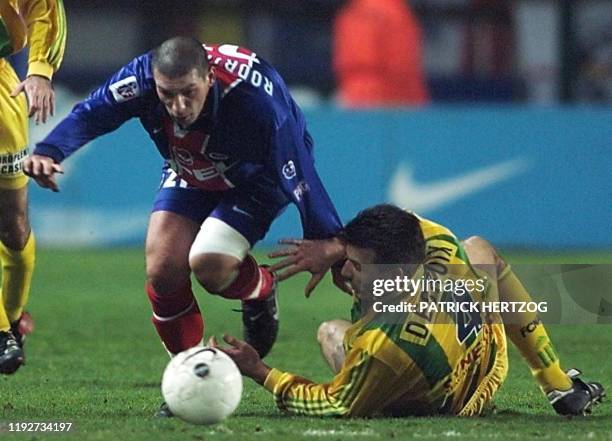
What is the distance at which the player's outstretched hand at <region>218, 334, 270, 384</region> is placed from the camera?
6047 mm

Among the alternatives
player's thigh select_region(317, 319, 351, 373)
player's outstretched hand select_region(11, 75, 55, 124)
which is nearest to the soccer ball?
player's thigh select_region(317, 319, 351, 373)

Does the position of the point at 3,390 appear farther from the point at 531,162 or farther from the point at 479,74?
the point at 479,74

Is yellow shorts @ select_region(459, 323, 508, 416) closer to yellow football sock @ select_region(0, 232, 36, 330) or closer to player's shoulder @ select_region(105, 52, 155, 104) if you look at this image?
player's shoulder @ select_region(105, 52, 155, 104)

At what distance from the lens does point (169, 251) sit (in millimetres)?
6930

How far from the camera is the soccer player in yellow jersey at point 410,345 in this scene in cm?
591

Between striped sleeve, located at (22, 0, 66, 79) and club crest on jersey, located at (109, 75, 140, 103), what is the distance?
988mm

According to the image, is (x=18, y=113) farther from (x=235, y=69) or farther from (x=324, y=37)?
(x=324, y=37)

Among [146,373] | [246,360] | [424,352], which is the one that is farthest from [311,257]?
[146,373]

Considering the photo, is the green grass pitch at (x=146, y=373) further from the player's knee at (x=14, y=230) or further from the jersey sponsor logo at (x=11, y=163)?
the jersey sponsor logo at (x=11, y=163)

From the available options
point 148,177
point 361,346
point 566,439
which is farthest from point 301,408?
point 148,177

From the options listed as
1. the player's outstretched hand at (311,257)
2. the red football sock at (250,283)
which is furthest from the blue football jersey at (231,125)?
the red football sock at (250,283)

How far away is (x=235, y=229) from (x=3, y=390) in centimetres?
132

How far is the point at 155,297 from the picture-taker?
23.0ft

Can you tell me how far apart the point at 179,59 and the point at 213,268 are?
1.03 metres
